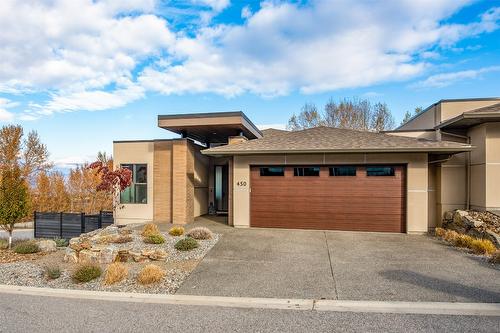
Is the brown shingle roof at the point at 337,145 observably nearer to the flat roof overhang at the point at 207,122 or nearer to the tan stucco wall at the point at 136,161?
the flat roof overhang at the point at 207,122

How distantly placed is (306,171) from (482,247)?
6.04m

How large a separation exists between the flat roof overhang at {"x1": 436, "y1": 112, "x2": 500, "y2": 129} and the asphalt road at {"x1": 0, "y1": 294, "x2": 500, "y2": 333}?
26.8 feet

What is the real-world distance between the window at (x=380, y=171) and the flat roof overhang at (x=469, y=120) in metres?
2.92

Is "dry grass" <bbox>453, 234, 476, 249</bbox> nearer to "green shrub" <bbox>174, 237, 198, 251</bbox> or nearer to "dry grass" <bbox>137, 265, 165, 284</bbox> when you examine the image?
"green shrub" <bbox>174, 237, 198, 251</bbox>

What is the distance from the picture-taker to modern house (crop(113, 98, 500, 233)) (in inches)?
456

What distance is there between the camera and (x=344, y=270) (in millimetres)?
7398

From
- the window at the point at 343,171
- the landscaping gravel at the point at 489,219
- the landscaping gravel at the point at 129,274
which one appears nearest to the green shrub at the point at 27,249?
the landscaping gravel at the point at 129,274

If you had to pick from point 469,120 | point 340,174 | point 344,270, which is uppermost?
point 469,120

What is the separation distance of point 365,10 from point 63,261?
1263 cm

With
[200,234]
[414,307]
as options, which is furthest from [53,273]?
[414,307]

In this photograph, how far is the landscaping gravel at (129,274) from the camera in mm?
6562

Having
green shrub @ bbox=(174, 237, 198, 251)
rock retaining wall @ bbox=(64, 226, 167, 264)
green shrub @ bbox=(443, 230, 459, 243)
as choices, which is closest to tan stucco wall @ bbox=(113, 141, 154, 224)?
rock retaining wall @ bbox=(64, 226, 167, 264)

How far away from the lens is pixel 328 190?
12.2 m

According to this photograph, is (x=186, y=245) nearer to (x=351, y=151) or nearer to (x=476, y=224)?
(x=351, y=151)
